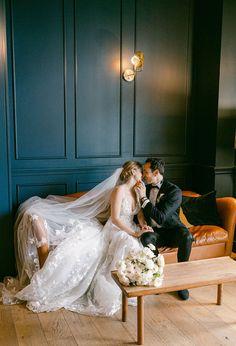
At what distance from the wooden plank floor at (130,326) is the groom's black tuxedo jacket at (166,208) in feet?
2.31

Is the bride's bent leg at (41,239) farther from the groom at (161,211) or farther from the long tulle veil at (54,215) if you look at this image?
the groom at (161,211)

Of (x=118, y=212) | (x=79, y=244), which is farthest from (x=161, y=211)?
(x=79, y=244)

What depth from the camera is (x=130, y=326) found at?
8.80ft

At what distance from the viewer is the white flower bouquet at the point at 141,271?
7.76ft

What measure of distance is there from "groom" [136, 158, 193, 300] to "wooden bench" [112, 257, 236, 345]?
16.1 inches

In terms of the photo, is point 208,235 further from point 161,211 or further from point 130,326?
point 130,326

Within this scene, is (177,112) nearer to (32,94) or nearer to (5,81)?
(32,94)

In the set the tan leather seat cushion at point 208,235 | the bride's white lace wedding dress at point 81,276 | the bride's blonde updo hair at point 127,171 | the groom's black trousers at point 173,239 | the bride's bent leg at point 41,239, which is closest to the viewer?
the bride's white lace wedding dress at point 81,276

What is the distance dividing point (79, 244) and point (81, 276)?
0.88 ft

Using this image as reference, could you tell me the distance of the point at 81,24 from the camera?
3.88 metres

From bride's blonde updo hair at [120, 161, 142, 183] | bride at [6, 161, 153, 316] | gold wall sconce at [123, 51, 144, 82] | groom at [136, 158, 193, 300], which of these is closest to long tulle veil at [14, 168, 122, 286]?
bride at [6, 161, 153, 316]

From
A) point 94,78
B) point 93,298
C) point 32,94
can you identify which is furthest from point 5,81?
point 93,298

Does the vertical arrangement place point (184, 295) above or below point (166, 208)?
below

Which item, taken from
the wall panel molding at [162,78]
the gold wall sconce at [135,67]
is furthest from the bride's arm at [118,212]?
the gold wall sconce at [135,67]
